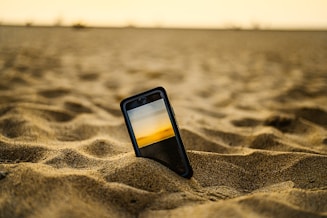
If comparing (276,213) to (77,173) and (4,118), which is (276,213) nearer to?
(77,173)

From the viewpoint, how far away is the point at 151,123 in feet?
3.85

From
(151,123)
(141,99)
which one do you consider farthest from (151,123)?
(141,99)

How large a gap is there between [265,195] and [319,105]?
1679 mm

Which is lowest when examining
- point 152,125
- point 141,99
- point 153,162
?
point 153,162

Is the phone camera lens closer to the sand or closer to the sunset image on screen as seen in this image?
the sunset image on screen

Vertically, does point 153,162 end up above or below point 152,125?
below

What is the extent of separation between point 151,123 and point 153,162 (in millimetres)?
152

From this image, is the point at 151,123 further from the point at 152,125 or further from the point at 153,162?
the point at 153,162

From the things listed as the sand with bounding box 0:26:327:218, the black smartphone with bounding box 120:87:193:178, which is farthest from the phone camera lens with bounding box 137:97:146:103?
the sand with bounding box 0:26:327:218

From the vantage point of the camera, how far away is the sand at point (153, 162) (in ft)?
2.91

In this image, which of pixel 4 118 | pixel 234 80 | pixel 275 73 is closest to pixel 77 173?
pixel 4 118

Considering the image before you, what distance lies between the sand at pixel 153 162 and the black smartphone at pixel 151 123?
0.21 ft

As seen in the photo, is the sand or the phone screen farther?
the phone screen

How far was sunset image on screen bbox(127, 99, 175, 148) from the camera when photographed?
1.17m
